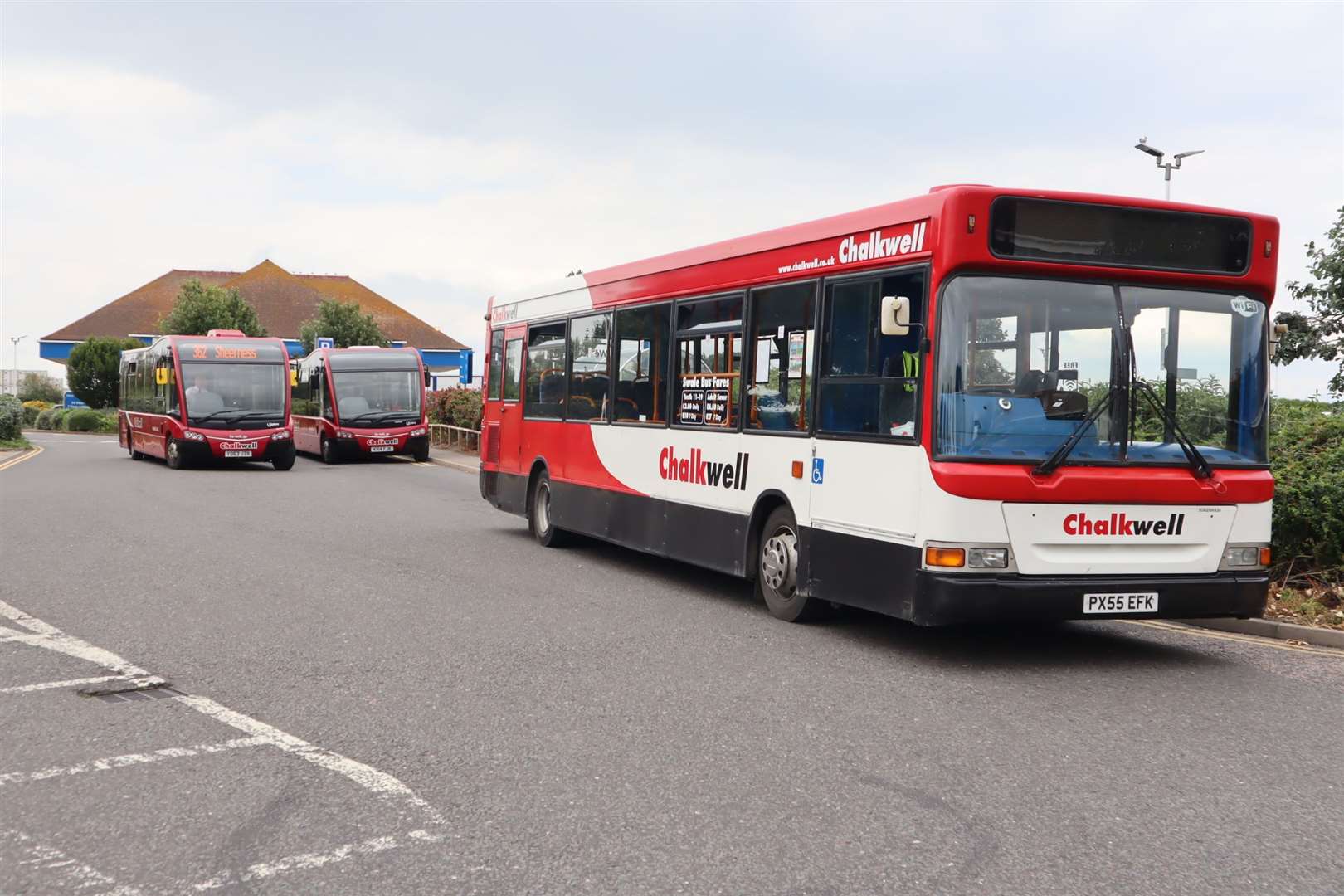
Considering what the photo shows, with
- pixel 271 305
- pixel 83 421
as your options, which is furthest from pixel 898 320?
pixel 271 305

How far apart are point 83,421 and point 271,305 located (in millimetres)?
37138

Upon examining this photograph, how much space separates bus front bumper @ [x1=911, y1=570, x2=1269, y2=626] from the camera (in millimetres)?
7828

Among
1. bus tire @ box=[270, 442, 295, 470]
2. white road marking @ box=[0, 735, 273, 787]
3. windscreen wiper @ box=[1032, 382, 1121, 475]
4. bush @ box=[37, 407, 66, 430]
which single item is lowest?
bush @ box=[37, 407, 66, 430]

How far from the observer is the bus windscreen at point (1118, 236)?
8.01 metres

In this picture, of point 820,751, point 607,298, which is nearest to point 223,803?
point 820,751

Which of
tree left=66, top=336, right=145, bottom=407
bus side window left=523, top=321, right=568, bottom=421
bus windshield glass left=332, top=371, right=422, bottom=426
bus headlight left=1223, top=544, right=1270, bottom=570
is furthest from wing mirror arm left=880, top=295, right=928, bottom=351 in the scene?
tree left=66, top=336, right=145, bottom=407

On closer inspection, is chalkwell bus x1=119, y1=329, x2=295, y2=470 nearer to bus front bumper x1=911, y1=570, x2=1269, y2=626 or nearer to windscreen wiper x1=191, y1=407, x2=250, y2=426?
windscreen wiper x1=191, y1=407, x2=250, y2=426

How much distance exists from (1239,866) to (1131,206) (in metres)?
4.63

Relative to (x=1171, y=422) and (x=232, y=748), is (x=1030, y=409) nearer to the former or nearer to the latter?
(x=1171, y=422)

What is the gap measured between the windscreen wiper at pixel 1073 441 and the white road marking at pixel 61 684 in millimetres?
5097

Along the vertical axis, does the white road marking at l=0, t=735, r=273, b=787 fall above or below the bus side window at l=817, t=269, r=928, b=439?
below

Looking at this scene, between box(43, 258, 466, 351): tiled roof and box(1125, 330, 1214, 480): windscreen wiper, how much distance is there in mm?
82935

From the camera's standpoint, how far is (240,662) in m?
7.83

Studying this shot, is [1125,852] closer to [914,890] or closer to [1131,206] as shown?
[914,890]
